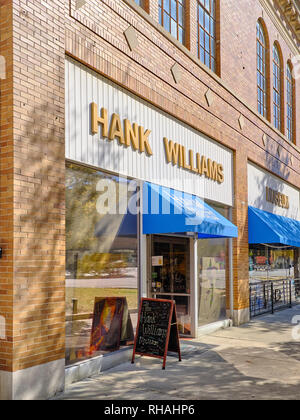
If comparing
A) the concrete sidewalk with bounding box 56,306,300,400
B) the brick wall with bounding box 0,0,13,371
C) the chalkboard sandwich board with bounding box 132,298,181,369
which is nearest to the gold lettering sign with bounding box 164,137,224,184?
the chalkboard sandwich board with bounding box 132,298,181,369

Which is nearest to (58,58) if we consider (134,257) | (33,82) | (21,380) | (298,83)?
(33,82)

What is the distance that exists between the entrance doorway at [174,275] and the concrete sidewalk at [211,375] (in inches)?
30.9

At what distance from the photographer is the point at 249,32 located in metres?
14.4

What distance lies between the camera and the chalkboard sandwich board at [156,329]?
770 centimetres

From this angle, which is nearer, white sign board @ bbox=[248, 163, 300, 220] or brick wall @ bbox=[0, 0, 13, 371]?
brick wall @ bbox=[0, 0, 13, 371]

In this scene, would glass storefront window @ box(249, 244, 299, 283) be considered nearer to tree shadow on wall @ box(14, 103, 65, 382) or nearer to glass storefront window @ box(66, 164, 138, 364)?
glass storefront window @ box(66, 164, 138, 364)

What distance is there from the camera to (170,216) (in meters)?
8.56

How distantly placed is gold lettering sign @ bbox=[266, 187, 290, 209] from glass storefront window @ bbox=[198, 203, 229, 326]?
424 centimetres

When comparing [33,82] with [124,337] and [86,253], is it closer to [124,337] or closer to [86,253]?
[86,253]

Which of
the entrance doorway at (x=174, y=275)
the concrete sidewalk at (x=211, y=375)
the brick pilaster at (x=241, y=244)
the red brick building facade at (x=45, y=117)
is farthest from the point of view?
the brick pilaster at (x=241, y=244)

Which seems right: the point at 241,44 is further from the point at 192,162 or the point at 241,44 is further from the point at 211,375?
the point at 211,375

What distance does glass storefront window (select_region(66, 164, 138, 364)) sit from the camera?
702 cm

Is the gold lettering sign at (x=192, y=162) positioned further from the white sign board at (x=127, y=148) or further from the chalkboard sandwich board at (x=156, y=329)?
the chalkboard sandwich board at (x=156, y=329)

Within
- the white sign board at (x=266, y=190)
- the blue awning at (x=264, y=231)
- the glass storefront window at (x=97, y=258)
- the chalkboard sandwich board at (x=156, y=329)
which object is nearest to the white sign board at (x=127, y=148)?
the glass storefront window at (x=97, y=258)
